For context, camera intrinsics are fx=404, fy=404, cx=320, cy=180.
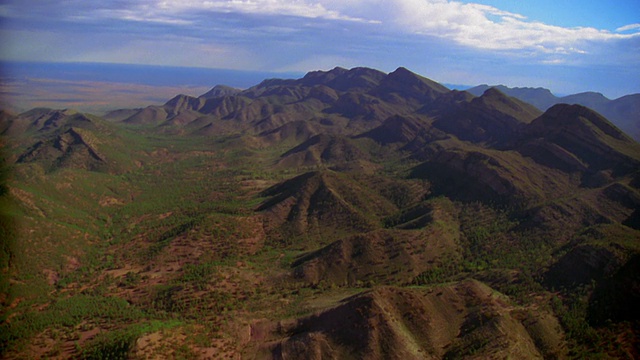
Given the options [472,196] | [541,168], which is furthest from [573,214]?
[541,168]

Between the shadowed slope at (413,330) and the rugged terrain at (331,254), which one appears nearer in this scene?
the shadowed slope at (413,330)

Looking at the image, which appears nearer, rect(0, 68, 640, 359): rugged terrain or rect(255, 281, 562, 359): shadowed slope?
rect(255, 281, 562, 359): shadowed slope

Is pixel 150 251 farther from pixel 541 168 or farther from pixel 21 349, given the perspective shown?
pixel 541 168

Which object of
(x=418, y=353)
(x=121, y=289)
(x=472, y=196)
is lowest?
(x=121, y=289)

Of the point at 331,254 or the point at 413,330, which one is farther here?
the point at 331,254

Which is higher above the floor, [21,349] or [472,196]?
[472,196]

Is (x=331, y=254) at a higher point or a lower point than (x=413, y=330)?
higher

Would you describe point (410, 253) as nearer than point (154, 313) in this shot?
No

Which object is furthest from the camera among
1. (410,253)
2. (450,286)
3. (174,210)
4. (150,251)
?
(174,210)
